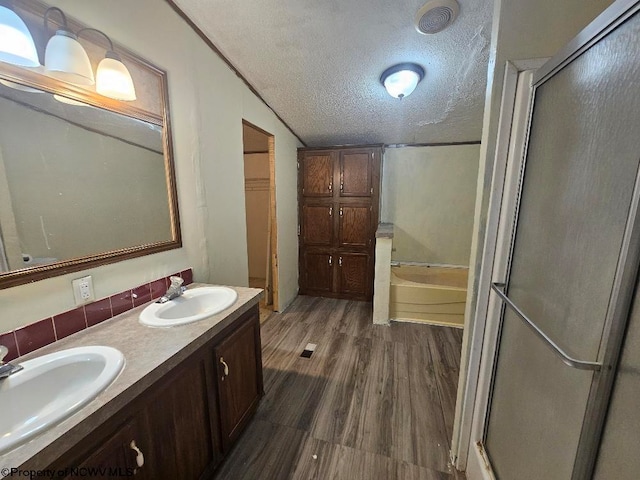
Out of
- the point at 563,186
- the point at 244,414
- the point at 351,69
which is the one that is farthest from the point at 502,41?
the point at 244,414

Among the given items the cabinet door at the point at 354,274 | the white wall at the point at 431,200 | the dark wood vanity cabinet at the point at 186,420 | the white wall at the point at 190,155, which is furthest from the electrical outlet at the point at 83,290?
the white wall at the point at 431,200

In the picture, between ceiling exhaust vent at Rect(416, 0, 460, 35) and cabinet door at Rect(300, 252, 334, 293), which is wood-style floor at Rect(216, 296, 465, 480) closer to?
cabinet door at Rect(300, 252, 334, 293)

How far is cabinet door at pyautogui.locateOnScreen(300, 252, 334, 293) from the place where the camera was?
3488mm

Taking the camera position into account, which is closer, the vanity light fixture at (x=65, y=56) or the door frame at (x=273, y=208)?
the vanity light fixture at (x=65, y=56)

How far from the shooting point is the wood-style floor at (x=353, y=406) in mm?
1343

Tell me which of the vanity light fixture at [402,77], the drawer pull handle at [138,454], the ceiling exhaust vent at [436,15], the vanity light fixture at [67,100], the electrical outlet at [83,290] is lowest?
the drawer pull handle at [138,454]

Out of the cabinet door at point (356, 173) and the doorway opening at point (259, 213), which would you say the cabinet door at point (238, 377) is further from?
the cabinet door at point (356, 173)

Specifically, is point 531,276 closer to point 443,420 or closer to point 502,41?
point 502,41

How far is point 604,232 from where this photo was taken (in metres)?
0.63

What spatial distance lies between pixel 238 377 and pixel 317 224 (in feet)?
7.51

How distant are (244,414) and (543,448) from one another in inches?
53.4

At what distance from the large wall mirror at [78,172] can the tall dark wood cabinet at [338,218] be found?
204 cm

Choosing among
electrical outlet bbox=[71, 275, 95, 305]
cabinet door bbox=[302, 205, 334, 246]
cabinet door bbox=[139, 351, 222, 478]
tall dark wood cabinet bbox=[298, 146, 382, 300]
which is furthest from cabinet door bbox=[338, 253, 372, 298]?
electrical outlet bbox=[71, 275, 95, 305]

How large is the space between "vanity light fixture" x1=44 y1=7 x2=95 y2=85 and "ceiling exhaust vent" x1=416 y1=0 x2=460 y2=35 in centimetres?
160
